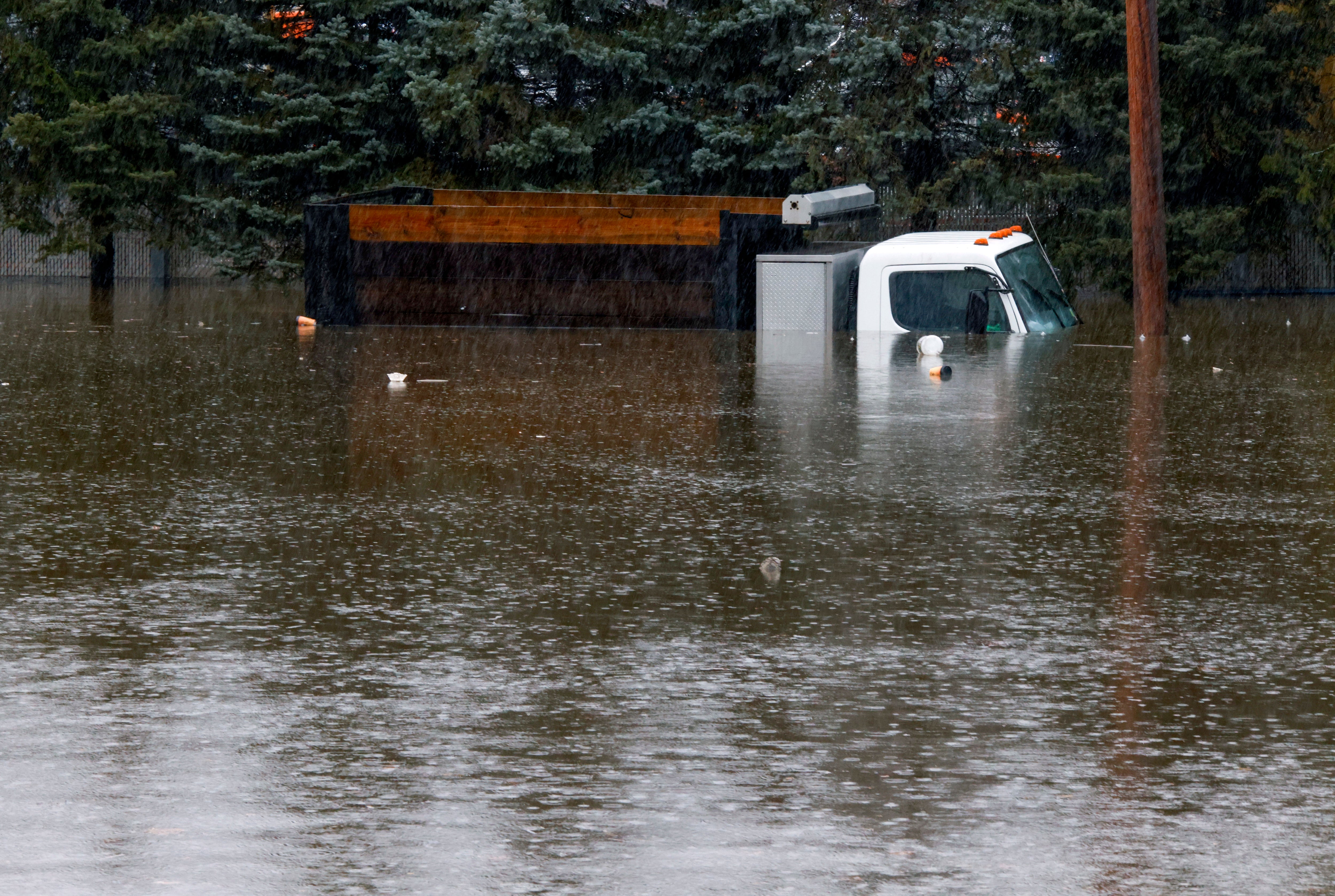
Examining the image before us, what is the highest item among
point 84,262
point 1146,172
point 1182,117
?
point 1182,117

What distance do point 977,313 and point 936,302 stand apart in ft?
1.71

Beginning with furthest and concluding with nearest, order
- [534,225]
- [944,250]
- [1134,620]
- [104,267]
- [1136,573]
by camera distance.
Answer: [104,267]
[534,225]
[944,250]
[1136,573]
[1134,620]

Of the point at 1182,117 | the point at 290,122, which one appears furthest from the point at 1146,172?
the point at 290,122

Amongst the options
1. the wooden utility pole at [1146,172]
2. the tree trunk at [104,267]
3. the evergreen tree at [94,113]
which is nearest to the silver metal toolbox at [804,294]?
the wooden utility pole at [1146,172]

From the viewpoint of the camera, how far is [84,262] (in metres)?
39.8

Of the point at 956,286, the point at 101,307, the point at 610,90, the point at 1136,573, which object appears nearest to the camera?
the point at 1136,573

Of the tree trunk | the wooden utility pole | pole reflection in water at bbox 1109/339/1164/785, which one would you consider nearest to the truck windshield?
the wooden utility pole

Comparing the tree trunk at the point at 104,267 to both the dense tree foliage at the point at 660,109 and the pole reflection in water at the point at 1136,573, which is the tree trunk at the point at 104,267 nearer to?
the dense tree foliage at the point at 660,109

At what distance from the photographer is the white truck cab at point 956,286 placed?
782 inches

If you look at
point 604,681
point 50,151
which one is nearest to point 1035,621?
point 604,681

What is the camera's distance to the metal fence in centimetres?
3919

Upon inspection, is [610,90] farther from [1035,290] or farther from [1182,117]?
[1035,290]

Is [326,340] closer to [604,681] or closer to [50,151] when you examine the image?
[50,151]

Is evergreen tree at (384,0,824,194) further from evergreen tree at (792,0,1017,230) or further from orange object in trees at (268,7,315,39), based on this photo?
orange object in trees at (268,7,315,39)
